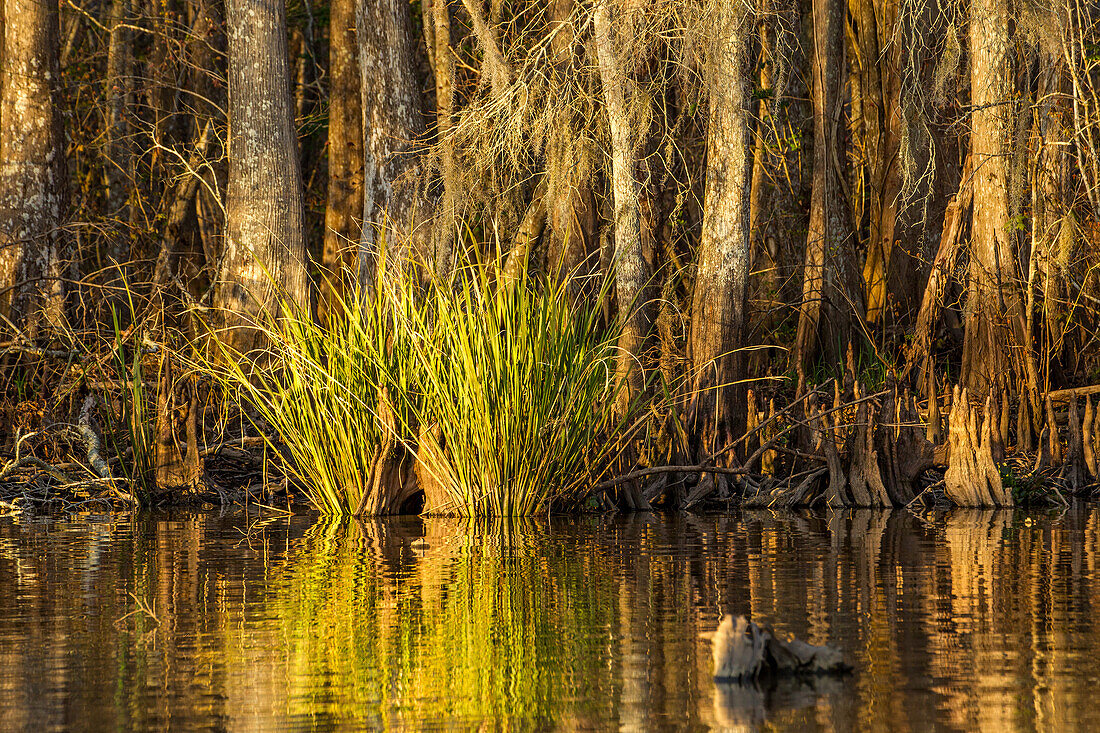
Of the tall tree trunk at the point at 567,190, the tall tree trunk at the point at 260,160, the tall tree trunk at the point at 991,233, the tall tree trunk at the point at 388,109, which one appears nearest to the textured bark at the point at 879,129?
the tall tree trunk at the point at 991,233

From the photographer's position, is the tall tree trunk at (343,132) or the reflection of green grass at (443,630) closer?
the reflection of green grass at (443,630)

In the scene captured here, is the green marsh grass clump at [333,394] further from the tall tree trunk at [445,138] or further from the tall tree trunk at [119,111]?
the tall tree trunk at [119,111]

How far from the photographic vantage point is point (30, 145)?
526 inches

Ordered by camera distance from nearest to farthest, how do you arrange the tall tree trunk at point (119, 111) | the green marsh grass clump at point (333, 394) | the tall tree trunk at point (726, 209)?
1. the green marsh grass clump at point (333, 394)
2. the tall tree trunk at point (726, 209)
3. the tall tree trunk at point (119, 111)

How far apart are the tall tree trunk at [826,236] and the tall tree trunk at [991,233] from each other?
153 centimetres

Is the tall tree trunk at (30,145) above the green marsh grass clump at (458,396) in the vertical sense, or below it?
above

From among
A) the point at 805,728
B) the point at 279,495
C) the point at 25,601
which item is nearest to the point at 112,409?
the point at 279,495

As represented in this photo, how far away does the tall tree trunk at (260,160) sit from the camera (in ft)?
41.6

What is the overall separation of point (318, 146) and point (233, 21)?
8.28 metres

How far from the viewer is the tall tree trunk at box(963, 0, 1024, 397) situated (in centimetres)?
998

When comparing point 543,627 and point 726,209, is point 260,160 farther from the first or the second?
point 543,627

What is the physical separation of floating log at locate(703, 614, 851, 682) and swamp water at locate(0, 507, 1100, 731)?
0.21ft

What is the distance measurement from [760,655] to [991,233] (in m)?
7.04

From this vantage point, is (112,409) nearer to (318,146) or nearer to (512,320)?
(512,320)
